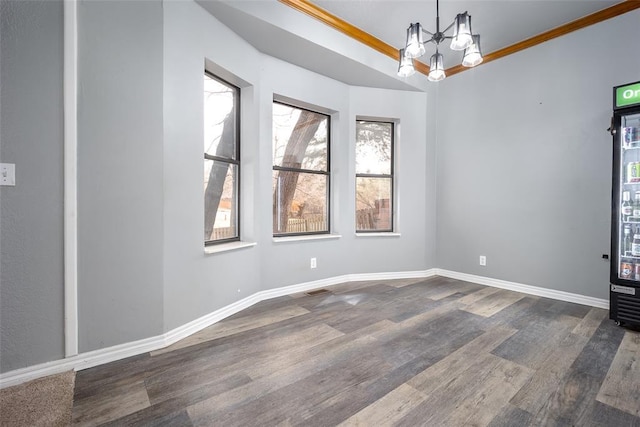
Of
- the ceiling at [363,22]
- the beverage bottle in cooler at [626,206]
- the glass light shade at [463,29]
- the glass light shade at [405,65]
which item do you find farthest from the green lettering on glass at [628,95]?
the glass light shade at [405,65]

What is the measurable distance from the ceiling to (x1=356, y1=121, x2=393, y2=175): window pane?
80 cm

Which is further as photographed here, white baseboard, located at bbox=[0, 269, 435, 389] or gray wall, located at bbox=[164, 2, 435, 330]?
gray wall, located at bbox=[164, 2, 435, 330]

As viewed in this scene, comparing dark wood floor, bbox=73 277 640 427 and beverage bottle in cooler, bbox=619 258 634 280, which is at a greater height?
beverage bottle in cooler, bbox=619 258 634 280

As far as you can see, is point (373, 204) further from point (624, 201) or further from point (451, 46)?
point (624, 201)

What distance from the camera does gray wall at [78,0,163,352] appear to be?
1822 mm

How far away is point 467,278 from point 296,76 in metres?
3.38

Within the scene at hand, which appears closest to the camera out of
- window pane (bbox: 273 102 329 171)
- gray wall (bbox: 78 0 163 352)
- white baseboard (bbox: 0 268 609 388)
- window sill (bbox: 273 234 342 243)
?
white baseboard (bbox: 0 268 609 388)

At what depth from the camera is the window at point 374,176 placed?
13.3ft

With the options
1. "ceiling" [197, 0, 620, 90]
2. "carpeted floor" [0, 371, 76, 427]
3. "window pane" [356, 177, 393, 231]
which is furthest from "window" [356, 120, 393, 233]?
"carpeted floor" [0, 371, 76, 427]

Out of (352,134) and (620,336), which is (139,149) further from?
(620,336)

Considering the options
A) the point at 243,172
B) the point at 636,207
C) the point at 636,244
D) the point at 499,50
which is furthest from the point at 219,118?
the point at 636,244

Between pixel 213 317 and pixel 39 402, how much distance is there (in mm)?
1138

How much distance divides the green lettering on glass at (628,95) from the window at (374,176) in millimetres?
2278

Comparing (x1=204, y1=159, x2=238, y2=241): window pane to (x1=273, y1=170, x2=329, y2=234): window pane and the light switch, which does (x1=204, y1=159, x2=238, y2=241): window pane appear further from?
the light switch
